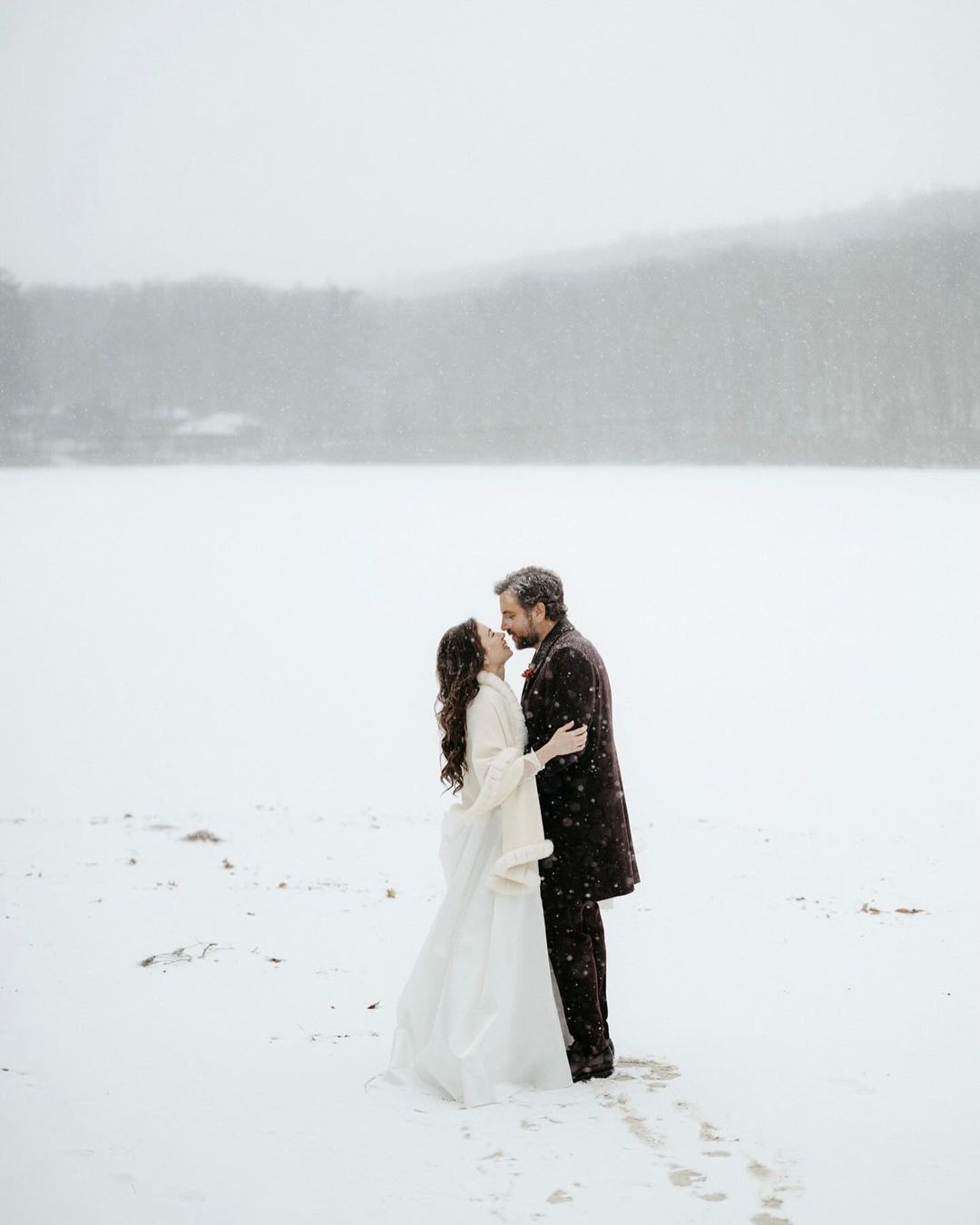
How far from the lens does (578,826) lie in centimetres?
284

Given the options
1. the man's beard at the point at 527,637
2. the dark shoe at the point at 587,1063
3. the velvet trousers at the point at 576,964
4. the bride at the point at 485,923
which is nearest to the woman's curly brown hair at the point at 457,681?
the bride at the point at 485,923

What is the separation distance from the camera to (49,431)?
560 inches

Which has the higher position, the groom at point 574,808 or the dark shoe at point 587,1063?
the groom at point 574,808

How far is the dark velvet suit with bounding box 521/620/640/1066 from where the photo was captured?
110 inches

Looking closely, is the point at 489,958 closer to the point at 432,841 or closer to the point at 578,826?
the point at 578,826

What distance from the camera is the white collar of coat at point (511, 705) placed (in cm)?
282

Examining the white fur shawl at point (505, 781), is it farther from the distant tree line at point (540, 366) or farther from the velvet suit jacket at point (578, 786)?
the distant tree line at point (540, 366)

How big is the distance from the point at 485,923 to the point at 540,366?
39.4 feet

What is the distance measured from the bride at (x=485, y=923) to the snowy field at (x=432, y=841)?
94 millimetres

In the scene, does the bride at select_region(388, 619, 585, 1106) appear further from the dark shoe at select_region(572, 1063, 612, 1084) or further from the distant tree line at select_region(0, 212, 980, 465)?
the distant tree line at select_region(0, 212, 980, 465)

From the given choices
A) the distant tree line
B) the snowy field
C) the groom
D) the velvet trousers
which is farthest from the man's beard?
the distant tree line

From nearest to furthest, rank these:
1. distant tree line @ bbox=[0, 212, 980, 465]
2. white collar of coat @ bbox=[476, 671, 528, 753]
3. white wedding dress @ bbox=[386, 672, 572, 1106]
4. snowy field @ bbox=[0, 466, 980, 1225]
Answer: snowy field @ bbox=[0, 466, 980, 1225] < white wedding dress @ bbox=[386, 672, 572, 1106] < white collar of coat @ bbox=[476, 671, 528, 753] < distant tree line @ bbox=[0, 212, 980, 465]

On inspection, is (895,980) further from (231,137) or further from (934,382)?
(231,137)

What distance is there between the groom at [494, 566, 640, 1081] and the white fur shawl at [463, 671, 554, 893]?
0.07m
